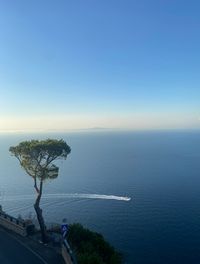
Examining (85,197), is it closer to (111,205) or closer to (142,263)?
(111,205)

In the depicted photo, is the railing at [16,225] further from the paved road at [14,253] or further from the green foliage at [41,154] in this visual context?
the green foliage at [41,154]

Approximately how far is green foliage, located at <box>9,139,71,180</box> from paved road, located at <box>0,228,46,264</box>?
23.5 feet

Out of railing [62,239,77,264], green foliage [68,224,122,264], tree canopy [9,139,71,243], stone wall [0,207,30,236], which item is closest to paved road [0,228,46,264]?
stone wall [0,207,30,236]

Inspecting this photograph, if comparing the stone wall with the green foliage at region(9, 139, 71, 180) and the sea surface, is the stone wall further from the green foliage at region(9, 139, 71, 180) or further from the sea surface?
the sea surface

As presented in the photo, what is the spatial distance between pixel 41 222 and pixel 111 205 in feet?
176

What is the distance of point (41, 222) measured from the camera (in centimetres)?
3306

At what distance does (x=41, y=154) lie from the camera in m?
35.4

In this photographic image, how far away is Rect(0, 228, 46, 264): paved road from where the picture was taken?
26.5m

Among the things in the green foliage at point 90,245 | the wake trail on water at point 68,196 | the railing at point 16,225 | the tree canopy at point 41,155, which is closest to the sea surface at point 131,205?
the wake trail on water at point 68,196

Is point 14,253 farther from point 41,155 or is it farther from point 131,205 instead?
point 131,205

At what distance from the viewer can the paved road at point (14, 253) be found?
26531mm

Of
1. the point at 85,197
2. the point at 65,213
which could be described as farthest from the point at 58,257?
the point at 85,197

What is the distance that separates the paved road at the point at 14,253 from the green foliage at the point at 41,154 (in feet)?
23.5

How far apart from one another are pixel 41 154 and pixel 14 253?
10541mm
